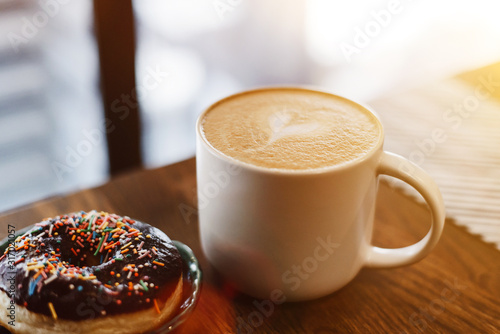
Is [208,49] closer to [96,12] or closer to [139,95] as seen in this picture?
[139,95]

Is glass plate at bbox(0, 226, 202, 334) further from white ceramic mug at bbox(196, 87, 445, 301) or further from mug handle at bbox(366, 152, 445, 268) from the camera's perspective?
mug handle at bbox(366, 152, 445, 268)

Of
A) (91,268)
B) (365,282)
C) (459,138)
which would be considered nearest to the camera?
(91,268)

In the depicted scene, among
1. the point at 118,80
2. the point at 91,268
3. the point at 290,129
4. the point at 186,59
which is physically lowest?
the point at 186,59

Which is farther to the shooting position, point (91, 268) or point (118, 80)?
point (118, 80)

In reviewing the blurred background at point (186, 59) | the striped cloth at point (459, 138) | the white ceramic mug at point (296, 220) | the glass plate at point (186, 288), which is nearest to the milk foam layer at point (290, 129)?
the white ceramic mug at point (296, 220)

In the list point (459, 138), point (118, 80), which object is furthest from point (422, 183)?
point (118, 80)

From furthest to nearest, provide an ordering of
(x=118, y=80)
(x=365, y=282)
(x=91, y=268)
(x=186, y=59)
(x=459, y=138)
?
(x=186, y=59) < (x=118, y=80) < (x=459, y=138) < (x=365, y=282) < (x=91, y=268)

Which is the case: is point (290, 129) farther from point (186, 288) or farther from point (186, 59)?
point (186, 59)

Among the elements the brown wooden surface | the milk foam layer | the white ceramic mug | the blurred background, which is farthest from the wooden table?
the brown wooden surface

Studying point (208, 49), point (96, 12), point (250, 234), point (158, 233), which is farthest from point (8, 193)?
point (250, 234)

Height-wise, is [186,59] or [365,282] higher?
[365,282]
